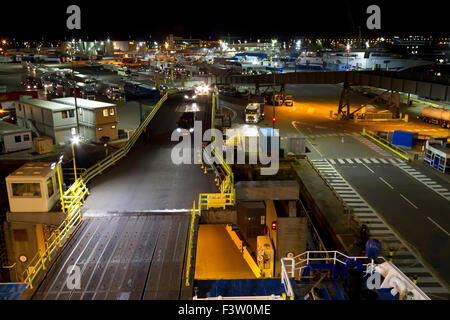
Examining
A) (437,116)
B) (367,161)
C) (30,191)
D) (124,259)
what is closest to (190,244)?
(124,259)

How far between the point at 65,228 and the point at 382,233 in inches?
732

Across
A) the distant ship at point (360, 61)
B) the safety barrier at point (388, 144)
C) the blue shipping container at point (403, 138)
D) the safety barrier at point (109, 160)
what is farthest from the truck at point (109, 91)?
the blue shipping container at point (403, 138)

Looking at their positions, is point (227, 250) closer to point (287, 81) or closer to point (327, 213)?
point (327, 213)

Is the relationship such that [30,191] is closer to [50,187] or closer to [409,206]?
[50,187]

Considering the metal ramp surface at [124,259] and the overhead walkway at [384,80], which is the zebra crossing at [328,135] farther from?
the metal ramp surface at [124,259]

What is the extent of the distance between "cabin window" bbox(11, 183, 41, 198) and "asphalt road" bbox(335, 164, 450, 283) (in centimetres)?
2033

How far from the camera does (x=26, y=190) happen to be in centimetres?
1714

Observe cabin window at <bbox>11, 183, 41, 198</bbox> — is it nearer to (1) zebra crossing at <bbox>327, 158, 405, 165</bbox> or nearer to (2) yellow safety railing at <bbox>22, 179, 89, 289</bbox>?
(2) yellow safety railing at <bbox>22, 179, 89, 289</bbox>

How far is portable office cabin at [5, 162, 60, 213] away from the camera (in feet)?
55.0

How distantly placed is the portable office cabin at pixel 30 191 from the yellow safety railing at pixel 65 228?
0.82 m

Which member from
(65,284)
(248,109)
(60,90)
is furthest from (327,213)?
(60,90)

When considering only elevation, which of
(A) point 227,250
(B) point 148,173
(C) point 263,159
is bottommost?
(A) point 227,250

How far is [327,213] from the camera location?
87.2ft
